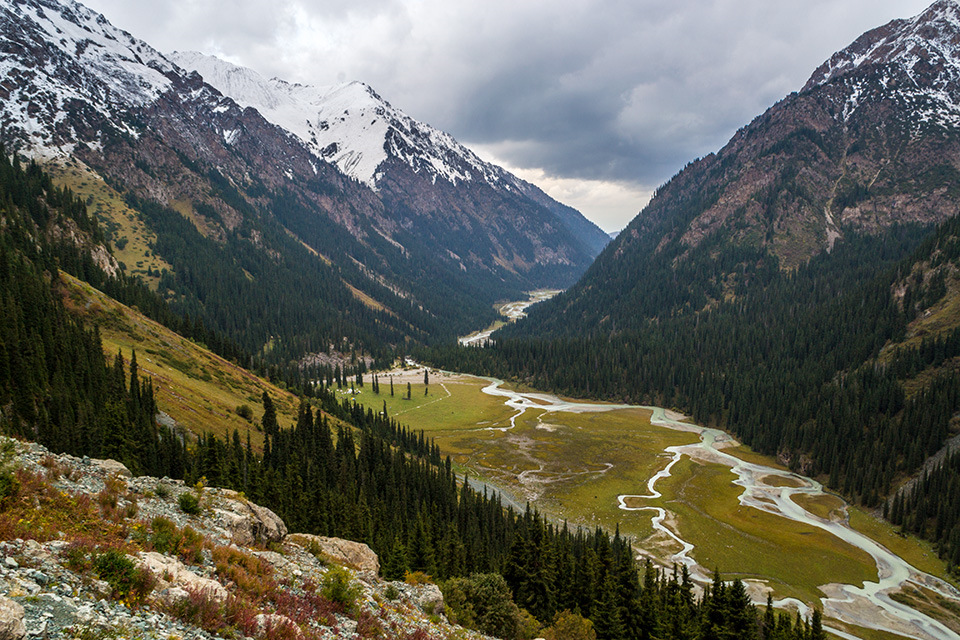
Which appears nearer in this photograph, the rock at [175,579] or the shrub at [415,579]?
the rock at [175,579]

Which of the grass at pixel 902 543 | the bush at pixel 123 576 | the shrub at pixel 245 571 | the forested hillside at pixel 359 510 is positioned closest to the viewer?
the bush at pixel 123 576

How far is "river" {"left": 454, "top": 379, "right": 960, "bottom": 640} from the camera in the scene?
60.8 meters

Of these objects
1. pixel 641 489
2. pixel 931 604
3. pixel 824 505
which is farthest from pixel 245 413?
pixel 824 505

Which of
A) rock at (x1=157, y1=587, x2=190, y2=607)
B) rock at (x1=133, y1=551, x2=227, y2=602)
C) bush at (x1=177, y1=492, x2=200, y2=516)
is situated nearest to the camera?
rock at (x1=157, y1=587, x2=190, y2=607)

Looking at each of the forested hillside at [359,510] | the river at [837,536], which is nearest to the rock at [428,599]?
the forested hillside at [359,510]

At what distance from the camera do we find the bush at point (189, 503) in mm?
23266

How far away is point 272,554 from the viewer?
23.3 metres

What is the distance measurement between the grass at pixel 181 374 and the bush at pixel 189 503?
158 feet

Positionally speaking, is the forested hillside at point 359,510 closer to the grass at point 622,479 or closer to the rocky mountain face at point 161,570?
the rocky mountain face at point 161,570

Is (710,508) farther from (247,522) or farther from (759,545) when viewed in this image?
(247,522)

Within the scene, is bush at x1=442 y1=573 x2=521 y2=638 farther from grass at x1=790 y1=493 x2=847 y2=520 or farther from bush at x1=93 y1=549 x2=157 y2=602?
grass at x1=790 y1=493 x2=847 y2=520

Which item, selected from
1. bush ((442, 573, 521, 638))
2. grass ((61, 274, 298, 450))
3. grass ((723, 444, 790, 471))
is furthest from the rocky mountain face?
grass ((723, 444, 790, 471))

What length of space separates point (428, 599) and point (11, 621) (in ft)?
69.3

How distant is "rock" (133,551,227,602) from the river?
236 ft
